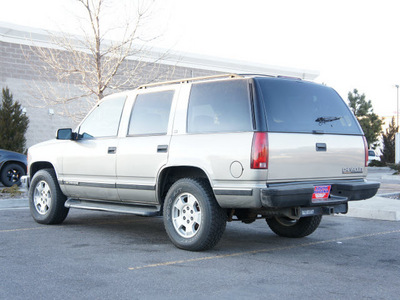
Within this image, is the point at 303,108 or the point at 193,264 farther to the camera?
the point at 303,108

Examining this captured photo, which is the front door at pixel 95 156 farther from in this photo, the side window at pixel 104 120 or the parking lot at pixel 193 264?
the parking lot at pixel 193 264

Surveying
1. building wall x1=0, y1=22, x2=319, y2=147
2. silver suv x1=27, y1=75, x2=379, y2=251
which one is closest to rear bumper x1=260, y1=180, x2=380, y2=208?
silver suv x1=27, y1=75, x2=379, y2=251

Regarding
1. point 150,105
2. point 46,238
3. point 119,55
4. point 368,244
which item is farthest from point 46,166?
point 119,55

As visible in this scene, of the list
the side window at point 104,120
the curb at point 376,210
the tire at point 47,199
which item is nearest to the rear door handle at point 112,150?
the side window at point 104,120

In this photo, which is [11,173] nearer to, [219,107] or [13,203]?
[13,203]

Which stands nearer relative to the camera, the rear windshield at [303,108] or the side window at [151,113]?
the rear windshield at [303,108]

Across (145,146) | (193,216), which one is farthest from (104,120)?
(193,216)

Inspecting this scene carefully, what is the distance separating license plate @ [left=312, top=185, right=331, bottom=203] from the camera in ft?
20.6

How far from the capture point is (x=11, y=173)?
52.4ft

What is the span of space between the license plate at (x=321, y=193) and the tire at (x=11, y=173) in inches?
456

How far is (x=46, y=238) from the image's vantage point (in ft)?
24.5

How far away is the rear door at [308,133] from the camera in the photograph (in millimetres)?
6082

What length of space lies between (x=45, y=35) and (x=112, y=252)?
18752mm

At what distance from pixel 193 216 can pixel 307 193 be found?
4.54ft
